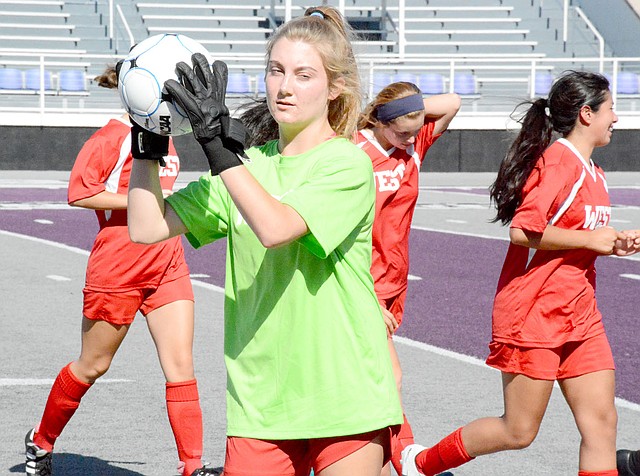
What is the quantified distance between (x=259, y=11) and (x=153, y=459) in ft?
105

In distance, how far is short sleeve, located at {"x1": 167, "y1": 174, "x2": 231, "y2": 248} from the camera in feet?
11.2

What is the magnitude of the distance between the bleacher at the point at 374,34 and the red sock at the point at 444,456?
23.8m

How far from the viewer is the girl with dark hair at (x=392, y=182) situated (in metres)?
5.51

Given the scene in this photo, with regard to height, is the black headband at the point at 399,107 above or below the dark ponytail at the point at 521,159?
above

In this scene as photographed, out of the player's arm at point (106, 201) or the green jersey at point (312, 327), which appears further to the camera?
the player's arm at point (106, 201)

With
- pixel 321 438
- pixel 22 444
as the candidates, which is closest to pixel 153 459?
pixel 22 444

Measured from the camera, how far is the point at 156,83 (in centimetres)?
320

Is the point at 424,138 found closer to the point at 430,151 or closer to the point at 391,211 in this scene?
the point at 391,211

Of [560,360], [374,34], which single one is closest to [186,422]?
[560,360]

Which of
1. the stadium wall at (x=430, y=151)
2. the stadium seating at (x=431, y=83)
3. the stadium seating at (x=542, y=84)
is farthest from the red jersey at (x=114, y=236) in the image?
the stadium seating at (x=542, y=84)

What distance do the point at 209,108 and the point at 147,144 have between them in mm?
416

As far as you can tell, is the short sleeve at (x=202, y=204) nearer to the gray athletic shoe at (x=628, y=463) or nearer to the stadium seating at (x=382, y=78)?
the gray athletic shoe at (x=628, y=463)

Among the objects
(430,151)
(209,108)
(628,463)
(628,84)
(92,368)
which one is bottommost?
(430,151)

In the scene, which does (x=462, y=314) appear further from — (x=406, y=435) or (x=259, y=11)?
(x=259, y=11)
